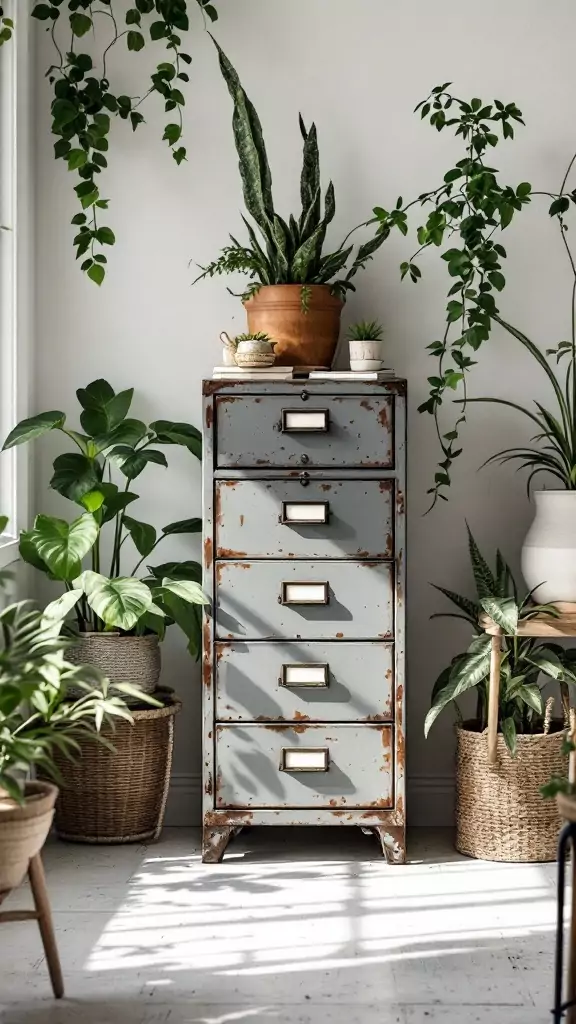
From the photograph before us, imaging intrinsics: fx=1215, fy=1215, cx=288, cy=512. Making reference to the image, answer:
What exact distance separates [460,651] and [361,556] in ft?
2.05

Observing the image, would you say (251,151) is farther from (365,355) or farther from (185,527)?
(185,527)

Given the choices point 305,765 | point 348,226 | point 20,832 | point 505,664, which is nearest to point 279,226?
point 348,226

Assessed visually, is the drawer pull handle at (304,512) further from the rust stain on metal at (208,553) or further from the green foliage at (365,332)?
the green foliage at (365,332)

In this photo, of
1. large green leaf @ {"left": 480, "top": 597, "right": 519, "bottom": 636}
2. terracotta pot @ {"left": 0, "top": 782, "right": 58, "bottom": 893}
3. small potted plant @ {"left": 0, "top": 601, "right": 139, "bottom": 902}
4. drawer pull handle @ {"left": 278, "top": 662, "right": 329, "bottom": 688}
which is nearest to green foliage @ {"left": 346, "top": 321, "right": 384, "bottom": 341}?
large green leaf @ {"left": 480, "top": 597, "right": 519, "bottom": 636}

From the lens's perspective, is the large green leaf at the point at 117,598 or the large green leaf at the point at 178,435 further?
the large green leaf at the point at 178,435

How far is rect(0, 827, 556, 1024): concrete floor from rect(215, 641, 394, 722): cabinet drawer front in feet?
1.31

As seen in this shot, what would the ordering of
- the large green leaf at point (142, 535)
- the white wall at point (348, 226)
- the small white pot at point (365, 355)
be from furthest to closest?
the white wall at point (348, 226) < the large green leaf at point (142, 535) < the small white pot at point (365, 355)

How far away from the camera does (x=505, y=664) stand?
3.13 metres

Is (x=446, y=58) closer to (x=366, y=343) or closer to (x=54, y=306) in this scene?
(x=366, y=343)

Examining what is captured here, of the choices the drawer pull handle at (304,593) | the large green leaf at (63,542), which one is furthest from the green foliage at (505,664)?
the large green leaf at (63,542)

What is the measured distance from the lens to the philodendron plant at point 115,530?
9.84ft

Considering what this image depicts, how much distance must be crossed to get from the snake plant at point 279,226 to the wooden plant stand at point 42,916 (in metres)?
1.61

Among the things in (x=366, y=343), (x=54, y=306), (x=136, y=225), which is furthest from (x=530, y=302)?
(x=54, y=306)

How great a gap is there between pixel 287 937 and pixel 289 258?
5.60 feet
